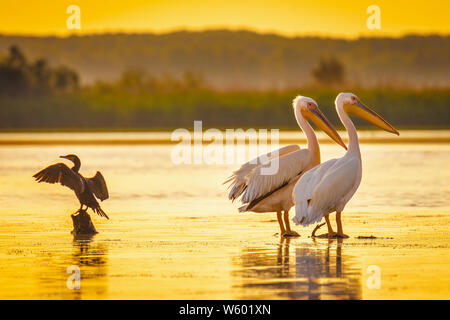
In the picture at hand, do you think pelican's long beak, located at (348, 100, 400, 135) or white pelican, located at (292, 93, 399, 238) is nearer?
white pelican, located at (292, 93, 399, 238)

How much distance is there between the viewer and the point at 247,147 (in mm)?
26562

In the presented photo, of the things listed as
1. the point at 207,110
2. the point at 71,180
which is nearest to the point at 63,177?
the point at 71,180

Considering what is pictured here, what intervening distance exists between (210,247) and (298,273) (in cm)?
155

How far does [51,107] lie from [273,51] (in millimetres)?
63519

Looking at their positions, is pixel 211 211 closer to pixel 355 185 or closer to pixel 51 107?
pixel 355 185

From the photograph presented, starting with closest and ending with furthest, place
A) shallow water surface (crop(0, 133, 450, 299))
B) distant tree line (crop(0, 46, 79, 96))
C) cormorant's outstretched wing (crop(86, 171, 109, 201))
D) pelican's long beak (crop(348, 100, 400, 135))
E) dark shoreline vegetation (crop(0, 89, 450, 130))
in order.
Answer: shallow water surface (crop(0, 133, 450, 299)) < cormorant's outstretched wing (crop(86, 171, 109, 201)) < pelican's long beak (crop(348, 100, 400, 135)) < dark shoreline vegetation (crop(0, 89, 450, 130)) < distant tree line (crop(0, 46, 79, 96))

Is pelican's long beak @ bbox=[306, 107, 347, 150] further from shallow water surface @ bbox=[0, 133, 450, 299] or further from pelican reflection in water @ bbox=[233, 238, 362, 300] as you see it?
pelican reflection in water @ bbox=[233, 238, 362, 300]

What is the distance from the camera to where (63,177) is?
1002 centimetres

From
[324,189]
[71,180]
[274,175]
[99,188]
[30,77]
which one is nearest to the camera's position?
[324,189]

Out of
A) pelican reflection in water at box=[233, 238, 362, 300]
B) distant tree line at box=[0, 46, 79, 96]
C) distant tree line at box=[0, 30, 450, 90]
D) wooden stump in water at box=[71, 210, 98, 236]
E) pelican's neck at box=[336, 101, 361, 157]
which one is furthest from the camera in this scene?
distant tree line at box=[0, 30, 450, 90]

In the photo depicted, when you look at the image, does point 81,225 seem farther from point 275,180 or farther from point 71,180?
point 275,180

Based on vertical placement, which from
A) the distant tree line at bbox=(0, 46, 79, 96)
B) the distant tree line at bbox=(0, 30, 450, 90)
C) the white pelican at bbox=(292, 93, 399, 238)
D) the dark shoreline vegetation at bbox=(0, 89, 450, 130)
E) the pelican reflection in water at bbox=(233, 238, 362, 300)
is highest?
the distant tree line at bbox=(0, 30, 450, 90)

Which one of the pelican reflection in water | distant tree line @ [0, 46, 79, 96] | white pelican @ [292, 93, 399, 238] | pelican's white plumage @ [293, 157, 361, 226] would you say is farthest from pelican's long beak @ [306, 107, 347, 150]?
distant tree line @ [0, 46, 79, 96]

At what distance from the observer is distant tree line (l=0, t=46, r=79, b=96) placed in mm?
43000
